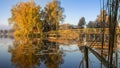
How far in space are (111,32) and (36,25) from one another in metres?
51.0

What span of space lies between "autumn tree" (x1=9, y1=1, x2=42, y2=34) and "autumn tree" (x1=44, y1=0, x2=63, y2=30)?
8.38ft

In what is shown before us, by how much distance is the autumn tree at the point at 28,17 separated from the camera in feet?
173

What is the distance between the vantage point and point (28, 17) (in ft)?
175

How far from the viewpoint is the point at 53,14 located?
55.4 metres

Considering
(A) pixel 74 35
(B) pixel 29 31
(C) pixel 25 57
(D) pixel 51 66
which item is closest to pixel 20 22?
(B) pixel 29 31

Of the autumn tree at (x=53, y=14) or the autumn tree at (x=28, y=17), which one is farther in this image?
the autumn tree at (x=53, y=14)

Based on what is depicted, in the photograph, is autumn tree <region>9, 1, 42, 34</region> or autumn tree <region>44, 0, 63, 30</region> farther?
autumn tree <region>44, 0, 63, 30</region>

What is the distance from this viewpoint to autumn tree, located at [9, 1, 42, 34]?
5285 cm

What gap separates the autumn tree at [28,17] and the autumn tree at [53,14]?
2.56 m

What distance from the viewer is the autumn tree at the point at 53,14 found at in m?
55.7

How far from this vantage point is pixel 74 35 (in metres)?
42.7

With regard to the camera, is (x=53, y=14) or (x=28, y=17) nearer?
(x=28, y=17)

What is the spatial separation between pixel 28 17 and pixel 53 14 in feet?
19.4

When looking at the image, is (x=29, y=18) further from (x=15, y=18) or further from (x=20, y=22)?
(x=15, y=18)
